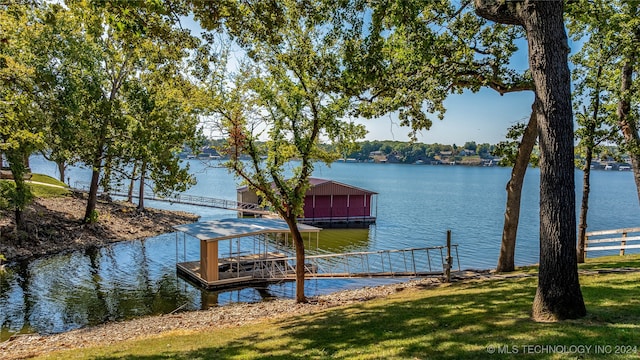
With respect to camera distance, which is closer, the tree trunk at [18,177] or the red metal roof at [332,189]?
the tree trunk at [18,177]

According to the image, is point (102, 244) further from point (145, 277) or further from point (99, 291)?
point (99, 291)

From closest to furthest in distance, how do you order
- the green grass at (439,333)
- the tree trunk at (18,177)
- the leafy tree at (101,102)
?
the green grass at (439,333)
the tree trunk at (18,177)
the leafy tree at (101,102)

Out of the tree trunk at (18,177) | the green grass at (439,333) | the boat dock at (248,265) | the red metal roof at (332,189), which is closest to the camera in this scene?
Result: the green grass at (439,333)

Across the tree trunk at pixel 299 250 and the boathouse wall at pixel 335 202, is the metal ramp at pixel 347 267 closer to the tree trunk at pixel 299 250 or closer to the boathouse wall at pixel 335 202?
the tree trunk at pixel 299 250

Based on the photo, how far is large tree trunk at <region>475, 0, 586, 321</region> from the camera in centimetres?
641

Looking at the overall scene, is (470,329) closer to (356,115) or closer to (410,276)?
(356,115)

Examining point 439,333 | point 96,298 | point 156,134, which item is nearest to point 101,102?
point 156,134

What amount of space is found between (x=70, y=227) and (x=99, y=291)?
1243cm

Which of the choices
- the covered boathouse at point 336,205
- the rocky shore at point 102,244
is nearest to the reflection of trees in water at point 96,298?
the rocky shore at point 102,244

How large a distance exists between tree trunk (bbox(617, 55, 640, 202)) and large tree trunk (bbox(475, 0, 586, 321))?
8162 mm

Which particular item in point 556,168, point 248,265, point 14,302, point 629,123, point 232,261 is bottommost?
point 14,302

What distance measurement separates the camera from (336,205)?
43.2 metres

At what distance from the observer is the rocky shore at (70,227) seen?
78.2 feet

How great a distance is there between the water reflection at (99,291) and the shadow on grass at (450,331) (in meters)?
7.99
